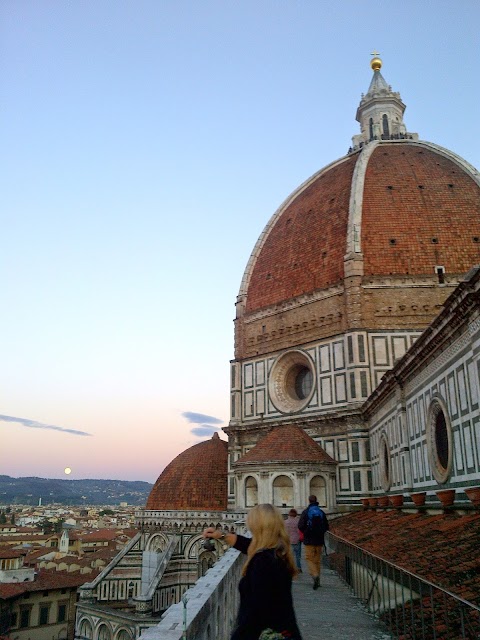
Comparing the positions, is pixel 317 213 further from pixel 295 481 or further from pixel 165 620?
pixel 165 620

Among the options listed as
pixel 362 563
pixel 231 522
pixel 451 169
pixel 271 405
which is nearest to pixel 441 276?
pixel 451 169

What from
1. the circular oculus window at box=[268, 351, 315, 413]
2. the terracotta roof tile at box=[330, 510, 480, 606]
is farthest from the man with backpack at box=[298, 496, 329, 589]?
the circular oculus window at box=[268, 351, 315, 413]

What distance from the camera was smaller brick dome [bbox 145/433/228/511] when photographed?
2939 centimetres

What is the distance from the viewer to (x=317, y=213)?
31641mm

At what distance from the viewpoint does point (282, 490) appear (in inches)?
971

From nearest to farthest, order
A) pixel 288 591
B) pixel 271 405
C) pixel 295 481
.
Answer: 1. pixel 288 591
2. pixel 295 481
3. pixel 271 405

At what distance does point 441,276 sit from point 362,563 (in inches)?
782

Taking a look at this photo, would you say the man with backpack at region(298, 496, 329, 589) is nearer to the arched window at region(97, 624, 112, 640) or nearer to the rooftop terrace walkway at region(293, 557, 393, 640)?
the rooftop terrace walkway at region(293, 557, 393, 640)

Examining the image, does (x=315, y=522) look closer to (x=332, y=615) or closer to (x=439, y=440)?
(x=332, y=615)

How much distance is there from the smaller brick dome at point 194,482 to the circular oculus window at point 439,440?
53.1 ft

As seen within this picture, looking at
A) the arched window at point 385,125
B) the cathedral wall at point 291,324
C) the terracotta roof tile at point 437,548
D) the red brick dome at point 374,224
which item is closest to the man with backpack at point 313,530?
the terracotta roof tile at point 437,548

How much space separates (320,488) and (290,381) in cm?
625

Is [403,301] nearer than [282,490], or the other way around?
[282,490]

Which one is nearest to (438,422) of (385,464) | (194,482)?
(385,464)
